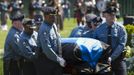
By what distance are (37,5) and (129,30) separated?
12.2m

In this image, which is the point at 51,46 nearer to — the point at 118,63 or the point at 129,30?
the point at 118,63

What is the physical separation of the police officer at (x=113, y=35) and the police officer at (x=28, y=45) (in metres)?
1.19

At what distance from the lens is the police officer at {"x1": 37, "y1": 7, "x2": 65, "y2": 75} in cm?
873

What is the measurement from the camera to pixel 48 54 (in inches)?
344

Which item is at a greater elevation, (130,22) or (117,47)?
(117,47)

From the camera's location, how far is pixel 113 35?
9.41 metres

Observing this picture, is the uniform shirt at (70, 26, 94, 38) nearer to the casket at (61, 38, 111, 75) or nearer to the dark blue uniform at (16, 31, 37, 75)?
the dark blue uniform at (16, 31, 37, 75)

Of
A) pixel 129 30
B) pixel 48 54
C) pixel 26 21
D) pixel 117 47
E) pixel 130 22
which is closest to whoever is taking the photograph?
pixel 48 54

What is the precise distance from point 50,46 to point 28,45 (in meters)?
1.30

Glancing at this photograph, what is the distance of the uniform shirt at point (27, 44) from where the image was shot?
993 cm

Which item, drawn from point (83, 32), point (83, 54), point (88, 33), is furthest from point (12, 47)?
point (83, 54)

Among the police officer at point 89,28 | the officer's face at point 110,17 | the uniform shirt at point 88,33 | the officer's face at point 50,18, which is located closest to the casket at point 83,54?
the officer's face at point 50,18

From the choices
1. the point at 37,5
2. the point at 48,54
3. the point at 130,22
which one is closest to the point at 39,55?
the point at 48,54

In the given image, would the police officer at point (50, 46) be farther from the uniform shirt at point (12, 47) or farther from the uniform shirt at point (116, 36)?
the uniform shirt at point (12, 47)
